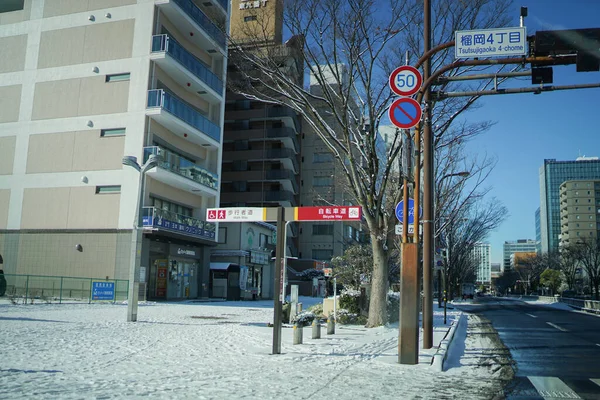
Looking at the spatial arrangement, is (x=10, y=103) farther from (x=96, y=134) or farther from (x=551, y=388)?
(x=551, y=388)

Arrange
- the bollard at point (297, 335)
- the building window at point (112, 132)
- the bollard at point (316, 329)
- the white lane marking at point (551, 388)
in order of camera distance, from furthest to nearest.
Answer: the building window at point (112, 132), the bollard at point (316, 329), the bollard at point (297, 335), the white lane marking at point (551, 388)

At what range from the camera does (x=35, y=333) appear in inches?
521

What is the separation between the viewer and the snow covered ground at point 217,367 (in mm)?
7137

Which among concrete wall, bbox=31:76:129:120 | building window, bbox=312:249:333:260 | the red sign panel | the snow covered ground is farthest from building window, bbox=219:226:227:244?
the red sign panel

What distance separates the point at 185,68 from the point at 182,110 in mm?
2997

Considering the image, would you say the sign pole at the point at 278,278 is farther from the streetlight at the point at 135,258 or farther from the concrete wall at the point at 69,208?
the concrete wall at the point at 69,208

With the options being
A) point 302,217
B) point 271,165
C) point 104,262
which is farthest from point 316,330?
point 271,165

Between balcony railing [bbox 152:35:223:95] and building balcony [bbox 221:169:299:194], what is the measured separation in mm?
19267

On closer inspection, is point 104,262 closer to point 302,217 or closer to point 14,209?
point 14,209

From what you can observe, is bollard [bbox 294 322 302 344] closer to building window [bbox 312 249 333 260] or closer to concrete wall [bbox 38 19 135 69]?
concrete wall [bbox 38 19 135 69]

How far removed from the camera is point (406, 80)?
10539 millimetres

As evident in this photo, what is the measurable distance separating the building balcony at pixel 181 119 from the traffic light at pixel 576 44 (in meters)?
27.1

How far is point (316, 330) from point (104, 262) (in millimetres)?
23186

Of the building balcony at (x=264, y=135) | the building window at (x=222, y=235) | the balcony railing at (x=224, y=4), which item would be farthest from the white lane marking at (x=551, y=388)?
the building balcony at (x=264, y=135)
